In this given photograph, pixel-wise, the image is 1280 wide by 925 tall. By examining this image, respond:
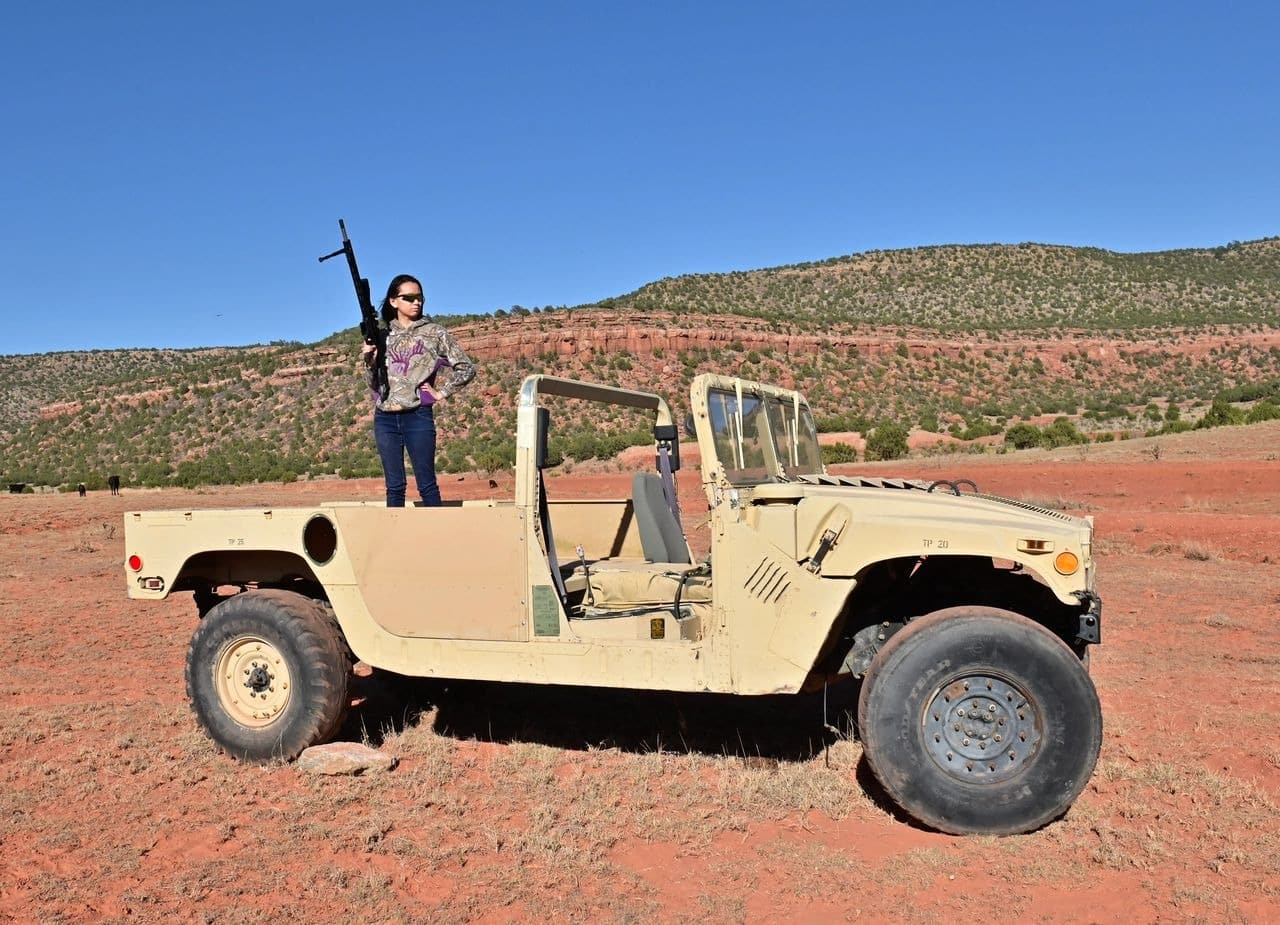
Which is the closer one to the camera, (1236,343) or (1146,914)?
(1146,914)

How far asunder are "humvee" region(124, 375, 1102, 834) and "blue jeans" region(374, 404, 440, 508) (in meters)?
0.47

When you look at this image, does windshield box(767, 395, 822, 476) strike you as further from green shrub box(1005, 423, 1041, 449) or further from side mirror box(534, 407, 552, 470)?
green shrub box(1005, 423, 1041, 449)

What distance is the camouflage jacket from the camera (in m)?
5.63

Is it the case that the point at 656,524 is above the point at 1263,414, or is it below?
above

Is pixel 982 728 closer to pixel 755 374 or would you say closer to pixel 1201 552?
pixel 1201 552

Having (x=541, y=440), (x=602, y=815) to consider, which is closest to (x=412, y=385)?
(x=541, y=440)

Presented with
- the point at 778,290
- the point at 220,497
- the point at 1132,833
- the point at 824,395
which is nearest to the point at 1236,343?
the point at 824,395

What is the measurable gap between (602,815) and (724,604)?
1096 mm

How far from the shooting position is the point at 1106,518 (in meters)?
15.1

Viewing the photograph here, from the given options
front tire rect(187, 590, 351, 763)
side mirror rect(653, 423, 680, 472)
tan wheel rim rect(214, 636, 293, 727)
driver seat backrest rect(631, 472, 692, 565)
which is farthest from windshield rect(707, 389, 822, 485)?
tan wheel rim rect(214, 636, 293, 727)

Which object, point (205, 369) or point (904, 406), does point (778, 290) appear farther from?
point (205, 369)

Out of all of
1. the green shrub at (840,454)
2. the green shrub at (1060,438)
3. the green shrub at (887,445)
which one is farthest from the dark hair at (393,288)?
the green shrub at (1060,438)

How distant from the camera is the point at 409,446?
564cm

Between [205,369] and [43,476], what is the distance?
1458 cm
